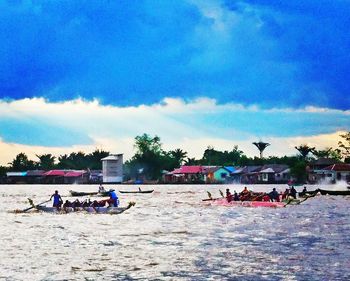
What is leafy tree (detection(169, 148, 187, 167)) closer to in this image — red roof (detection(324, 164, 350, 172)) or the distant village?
the distant village

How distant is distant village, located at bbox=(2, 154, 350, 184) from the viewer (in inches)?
5276

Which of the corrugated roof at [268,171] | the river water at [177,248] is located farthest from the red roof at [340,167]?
the river water at [177,248]

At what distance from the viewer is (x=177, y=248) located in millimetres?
27250

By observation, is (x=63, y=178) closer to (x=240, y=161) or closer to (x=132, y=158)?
(x=132, y=158)

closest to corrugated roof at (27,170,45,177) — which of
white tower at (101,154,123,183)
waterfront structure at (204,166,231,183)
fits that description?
white tower at (101,154,123,183)

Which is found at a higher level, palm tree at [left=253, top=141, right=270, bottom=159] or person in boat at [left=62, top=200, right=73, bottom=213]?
palm tree at [left=253, top=141, right=270, bottom=159]

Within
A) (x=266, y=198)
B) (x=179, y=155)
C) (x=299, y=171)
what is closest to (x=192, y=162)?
(x=179, y=155)

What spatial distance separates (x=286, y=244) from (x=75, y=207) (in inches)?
906

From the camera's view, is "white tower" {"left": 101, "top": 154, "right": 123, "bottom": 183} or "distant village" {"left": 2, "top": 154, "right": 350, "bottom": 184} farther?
"white tower" {"left": 101, "top": 154, "right": 123, "bottom": 183}

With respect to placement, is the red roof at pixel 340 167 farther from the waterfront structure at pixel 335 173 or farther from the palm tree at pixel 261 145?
the palm tree at pixel 261 145

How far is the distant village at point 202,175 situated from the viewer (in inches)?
5276

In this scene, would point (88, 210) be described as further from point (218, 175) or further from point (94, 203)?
point (218, 175)

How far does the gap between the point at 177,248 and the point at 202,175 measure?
450 ft

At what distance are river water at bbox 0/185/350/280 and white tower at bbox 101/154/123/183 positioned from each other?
11939 centimetres
